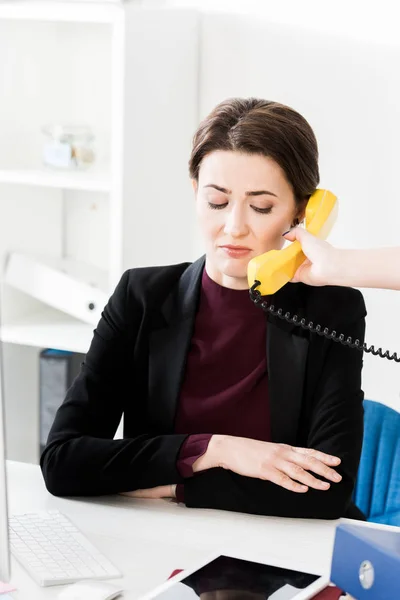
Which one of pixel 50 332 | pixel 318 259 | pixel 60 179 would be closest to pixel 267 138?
pixel 318 259

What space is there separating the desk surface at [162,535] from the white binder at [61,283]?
1.18 meters

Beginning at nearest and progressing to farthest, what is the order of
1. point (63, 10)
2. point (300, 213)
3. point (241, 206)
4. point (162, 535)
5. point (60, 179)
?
point (162, 535), point (241, 206), point (300, 213), point (63, 10), point (60, 179)

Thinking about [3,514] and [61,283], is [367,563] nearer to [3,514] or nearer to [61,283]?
[3,514]

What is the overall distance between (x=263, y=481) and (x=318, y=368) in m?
0.30

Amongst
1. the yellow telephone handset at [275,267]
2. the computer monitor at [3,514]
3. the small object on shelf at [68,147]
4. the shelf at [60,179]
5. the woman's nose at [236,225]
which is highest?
the small object on shelf at [68,147]

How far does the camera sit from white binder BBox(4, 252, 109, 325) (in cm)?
313

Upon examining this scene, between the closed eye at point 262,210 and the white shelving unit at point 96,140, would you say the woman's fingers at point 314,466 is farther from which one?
the white shelving unit at point 96,140

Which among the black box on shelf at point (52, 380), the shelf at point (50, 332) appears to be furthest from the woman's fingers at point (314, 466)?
the black box on shelf at point (52, 380)

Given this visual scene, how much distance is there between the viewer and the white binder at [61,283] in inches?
123

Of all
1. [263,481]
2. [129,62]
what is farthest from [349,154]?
[263,481]

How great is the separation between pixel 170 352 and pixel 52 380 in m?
1.28

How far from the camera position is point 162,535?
175cm

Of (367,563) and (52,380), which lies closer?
(367,563)

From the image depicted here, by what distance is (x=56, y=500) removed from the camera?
1.92m
